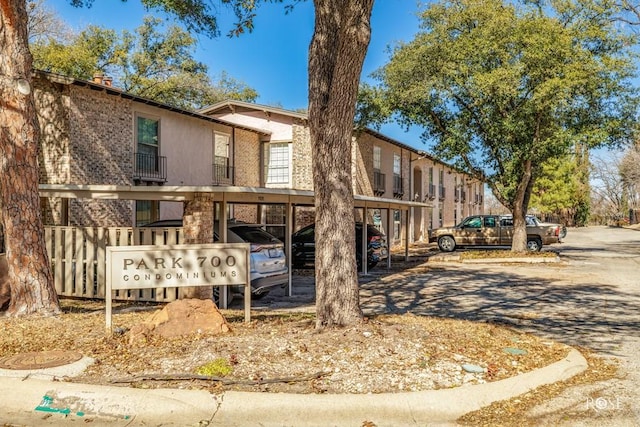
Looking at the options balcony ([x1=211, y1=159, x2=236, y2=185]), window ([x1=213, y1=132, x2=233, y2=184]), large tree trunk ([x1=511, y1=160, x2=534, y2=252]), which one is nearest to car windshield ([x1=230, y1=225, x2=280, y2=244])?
balcony ([x1=211, y1=159, x2=236, y2=185])

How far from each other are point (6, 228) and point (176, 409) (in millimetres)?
5123

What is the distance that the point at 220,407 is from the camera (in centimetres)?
442

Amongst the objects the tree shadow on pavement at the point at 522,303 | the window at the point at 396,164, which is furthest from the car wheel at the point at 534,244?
the tree shadow on pavement at the point at 522,303

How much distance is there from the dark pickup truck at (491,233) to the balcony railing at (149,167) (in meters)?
13.4

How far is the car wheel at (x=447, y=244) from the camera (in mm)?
25000

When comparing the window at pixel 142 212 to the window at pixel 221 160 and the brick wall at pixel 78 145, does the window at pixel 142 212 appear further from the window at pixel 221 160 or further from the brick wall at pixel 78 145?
the window at pixel 221 160

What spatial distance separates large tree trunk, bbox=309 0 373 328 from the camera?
20.8ft

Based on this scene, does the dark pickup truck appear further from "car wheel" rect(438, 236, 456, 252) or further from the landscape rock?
the landscape rock

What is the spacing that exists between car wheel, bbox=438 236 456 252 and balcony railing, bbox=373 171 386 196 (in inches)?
153

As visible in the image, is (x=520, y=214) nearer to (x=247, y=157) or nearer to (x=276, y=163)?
(x=276, y=163)

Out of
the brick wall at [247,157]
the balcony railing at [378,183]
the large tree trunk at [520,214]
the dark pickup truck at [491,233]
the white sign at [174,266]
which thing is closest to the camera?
the white sign at [174,266]

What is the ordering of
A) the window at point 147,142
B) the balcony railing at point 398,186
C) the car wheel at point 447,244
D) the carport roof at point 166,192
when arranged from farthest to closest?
the balcony railing at point 398,186, the car wheel at point 447,244, the window at point 147,142, the carport roof at point 166,192

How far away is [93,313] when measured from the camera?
337 inches

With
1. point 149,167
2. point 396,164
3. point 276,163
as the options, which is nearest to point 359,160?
point 276,163
